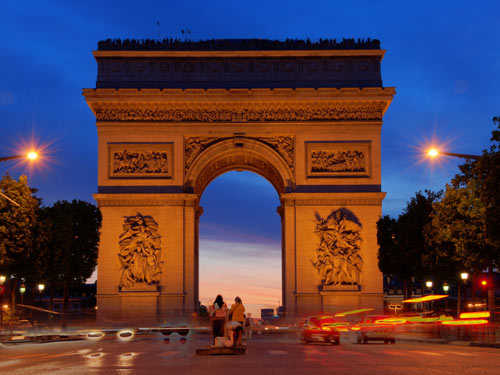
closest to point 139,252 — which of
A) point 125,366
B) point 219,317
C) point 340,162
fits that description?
point 340,162

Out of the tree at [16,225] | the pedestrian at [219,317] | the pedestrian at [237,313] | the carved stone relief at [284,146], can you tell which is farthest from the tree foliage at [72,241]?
the pedestrian at [237,313]

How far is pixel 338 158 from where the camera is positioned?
2108 inches

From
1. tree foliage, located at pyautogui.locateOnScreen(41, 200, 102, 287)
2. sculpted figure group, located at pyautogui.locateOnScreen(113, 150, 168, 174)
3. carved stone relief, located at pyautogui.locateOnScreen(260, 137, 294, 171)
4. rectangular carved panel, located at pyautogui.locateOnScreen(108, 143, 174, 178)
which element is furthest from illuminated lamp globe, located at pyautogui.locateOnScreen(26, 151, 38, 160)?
carved stone relief, located at pyautogui.locateOnScreen(260, 137, 294, 171)

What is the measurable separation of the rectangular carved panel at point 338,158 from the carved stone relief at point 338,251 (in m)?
2.91

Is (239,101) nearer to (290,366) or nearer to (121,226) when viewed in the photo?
(121,226)

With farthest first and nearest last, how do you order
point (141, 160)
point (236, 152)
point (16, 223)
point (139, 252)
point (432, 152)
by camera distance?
point (236, 152) < point (141, 160) < point (139, 252) < point (16, 223) < point (432, 152)

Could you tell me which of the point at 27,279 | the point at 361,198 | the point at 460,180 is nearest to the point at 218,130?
the point at 361,198

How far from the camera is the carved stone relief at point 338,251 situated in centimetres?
5188

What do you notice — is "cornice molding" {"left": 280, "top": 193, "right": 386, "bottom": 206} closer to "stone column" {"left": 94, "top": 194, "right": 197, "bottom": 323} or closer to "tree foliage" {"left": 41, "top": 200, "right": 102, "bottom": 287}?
"stone column" {"left": 94, "top": 194, "right": 197, "bottom": 323}

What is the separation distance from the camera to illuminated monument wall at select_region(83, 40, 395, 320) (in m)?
51.9

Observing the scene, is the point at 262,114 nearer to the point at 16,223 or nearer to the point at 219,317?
the point at 16,223

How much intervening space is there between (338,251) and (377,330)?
Result: 1668cm

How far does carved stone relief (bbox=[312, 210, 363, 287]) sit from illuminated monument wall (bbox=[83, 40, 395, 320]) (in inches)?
2.8

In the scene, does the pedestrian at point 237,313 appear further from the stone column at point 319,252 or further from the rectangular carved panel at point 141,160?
the rectangular carved panel at point 141,160
